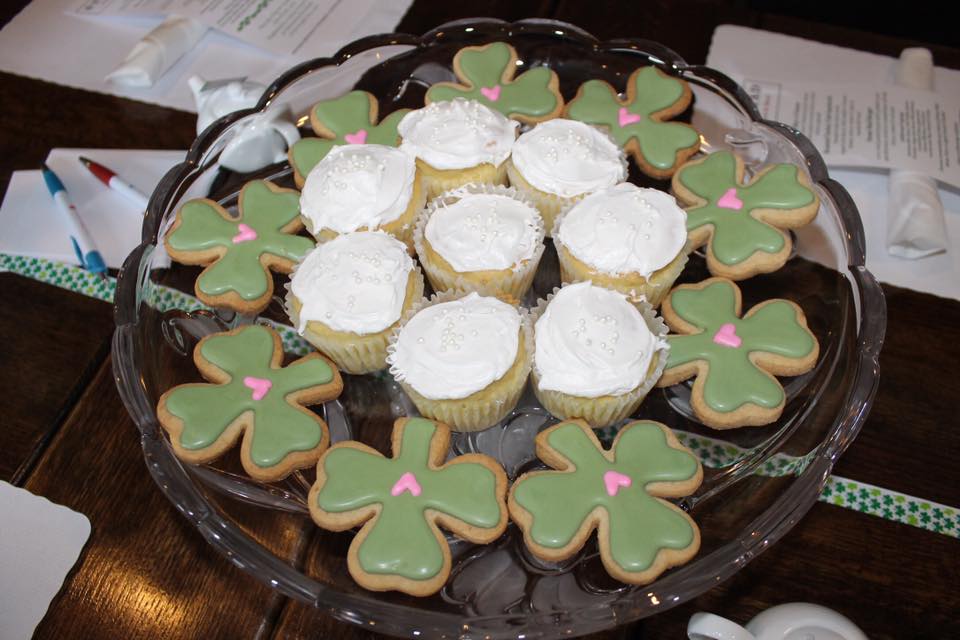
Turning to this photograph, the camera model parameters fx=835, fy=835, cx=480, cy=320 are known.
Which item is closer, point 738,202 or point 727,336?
point 727,336

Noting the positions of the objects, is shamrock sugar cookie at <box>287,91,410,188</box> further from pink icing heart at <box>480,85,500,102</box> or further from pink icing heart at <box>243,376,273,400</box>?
pink icing heart at <box>243,376,273,400</box>

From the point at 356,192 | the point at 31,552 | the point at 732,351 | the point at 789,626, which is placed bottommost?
the point at 31,552

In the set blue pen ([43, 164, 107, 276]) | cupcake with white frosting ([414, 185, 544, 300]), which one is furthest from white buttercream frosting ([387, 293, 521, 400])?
blue pen ([43, 164, 107, 276])

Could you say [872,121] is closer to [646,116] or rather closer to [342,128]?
[646,116]

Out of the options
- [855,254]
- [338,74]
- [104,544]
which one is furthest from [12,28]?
[855,254]

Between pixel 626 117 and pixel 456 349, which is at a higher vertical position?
pixel 626 117

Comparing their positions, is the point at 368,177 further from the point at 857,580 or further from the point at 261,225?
the point at 857,580

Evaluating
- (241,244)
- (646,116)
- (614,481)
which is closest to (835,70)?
(646,116)
